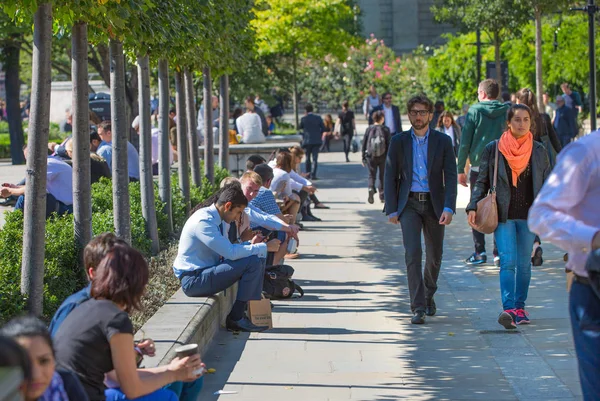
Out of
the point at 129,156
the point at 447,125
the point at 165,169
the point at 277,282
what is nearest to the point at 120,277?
the point at 277,282

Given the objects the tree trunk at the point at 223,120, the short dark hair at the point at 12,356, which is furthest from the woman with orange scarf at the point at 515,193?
the tree trunk at the point at 223,120

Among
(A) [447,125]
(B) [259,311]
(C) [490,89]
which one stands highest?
(C) [490,89]

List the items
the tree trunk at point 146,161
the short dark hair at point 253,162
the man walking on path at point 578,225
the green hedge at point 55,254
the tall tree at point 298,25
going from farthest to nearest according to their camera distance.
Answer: the tall tree at point 298,25 → the short dark hair at point 253,162 → the tree trunk at point 146,161 → the green hedge at point 55,254 → the man walking on path at point 578,225

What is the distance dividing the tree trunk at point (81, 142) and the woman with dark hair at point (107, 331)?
3.93 m

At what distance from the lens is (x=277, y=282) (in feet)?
34.6

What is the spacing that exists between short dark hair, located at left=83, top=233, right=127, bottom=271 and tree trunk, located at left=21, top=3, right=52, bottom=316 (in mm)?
2407

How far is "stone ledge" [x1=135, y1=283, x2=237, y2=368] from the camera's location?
7.16 m

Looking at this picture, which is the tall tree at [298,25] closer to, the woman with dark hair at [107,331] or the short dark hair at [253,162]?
the short dark hair at [253,162]

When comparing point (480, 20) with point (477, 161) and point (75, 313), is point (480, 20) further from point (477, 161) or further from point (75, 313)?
point (75, 313)

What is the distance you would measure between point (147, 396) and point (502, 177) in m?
4.52

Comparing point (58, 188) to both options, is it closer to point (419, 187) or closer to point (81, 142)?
point (81, 142)

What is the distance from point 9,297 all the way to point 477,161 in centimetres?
538

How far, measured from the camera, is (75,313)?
15.9ft

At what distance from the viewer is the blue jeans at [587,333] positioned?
4363mm
